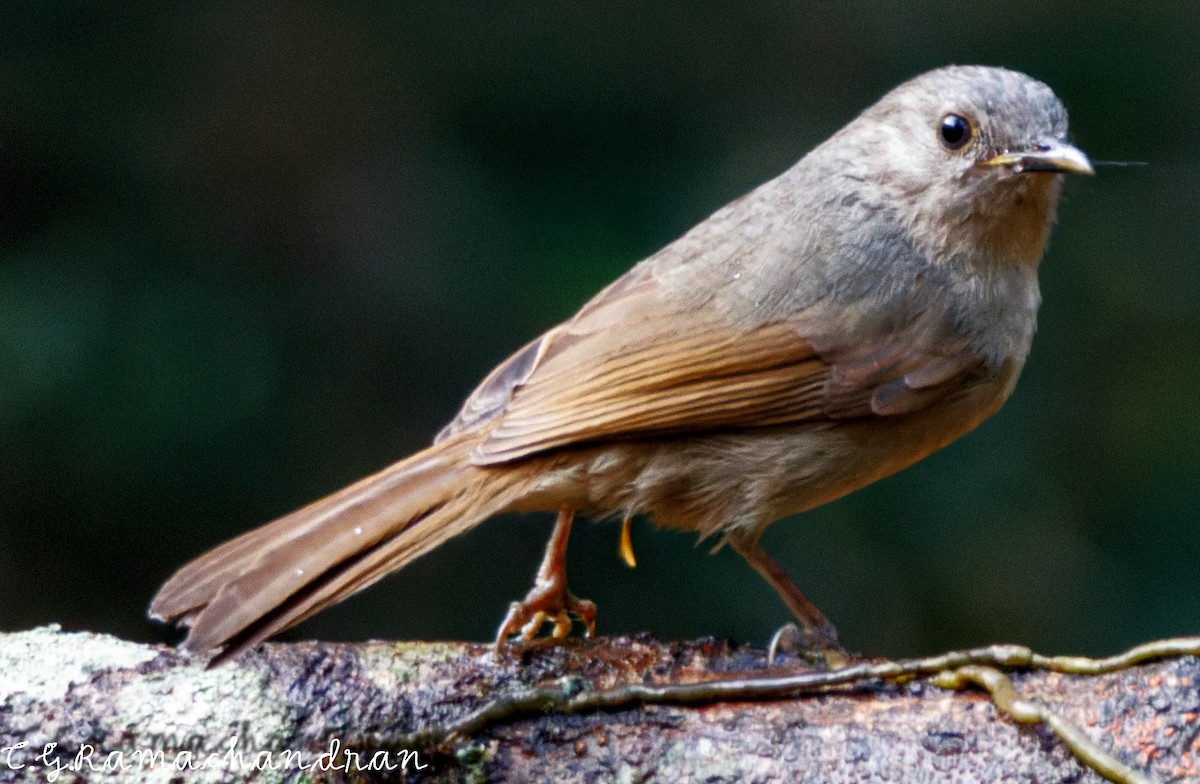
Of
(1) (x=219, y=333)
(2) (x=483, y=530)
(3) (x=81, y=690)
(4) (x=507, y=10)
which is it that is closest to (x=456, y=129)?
(4) (x=507, y=10)

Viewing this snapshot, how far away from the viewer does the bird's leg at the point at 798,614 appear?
3.53m

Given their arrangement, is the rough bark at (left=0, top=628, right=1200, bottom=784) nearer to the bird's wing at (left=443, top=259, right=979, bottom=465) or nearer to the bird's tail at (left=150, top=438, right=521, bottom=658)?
the bird's tail at (left=150, top=438, right=521, bottom=658)

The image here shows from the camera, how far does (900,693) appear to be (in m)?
2.99

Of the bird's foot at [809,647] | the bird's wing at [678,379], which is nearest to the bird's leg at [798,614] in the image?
the bird's foot at [809,647]

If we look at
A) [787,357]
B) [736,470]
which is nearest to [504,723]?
[736,470]

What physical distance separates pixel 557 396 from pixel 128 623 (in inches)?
72.9

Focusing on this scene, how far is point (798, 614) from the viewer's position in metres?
3.82

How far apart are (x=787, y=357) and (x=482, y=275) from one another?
130 centimetres

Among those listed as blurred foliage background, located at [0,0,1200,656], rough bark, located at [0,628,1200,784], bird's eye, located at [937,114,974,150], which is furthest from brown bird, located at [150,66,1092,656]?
blurred foliage background, located at [0,0,1200,656]

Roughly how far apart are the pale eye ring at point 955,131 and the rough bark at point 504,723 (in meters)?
1.53

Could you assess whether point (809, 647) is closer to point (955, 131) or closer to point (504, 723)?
point (504, 723)

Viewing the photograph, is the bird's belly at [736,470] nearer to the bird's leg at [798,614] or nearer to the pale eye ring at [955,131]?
the bird's leg at [798,614]

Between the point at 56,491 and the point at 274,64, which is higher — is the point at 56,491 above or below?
below

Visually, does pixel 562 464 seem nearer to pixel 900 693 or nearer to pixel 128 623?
pixel 900 693
